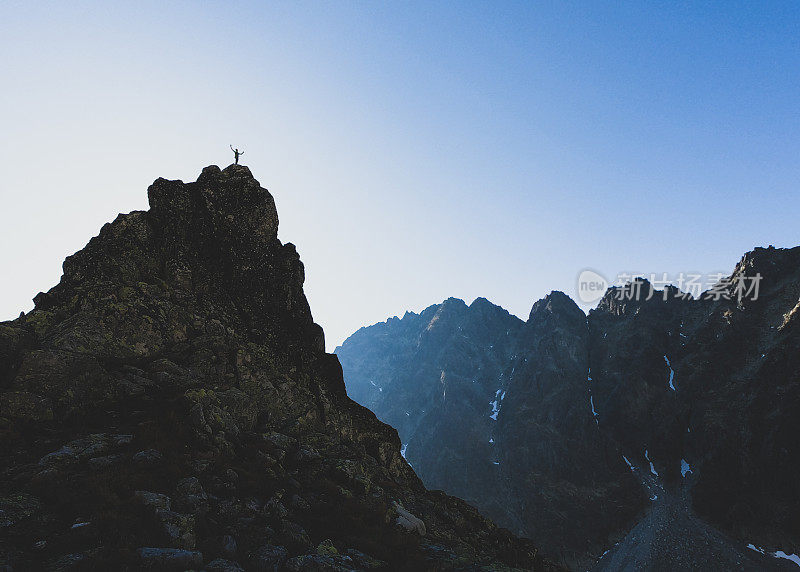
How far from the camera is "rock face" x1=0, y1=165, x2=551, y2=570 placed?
1055cm

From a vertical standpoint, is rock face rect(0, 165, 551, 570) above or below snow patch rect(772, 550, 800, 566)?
above

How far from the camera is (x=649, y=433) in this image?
146750 millimetres

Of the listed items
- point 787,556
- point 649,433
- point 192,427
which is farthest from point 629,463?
point 192,427

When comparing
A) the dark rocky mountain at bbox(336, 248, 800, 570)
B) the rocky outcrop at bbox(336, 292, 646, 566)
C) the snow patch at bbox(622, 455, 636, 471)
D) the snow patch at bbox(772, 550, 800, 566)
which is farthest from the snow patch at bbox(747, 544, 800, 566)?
the snow patch at bbox(622, 455, 636, 471)

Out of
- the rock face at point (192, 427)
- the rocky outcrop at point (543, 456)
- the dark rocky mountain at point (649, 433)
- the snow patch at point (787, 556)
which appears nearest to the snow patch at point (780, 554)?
the snow patch at point (787, 556)

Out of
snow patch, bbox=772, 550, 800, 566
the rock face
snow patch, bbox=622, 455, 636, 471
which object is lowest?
snow patch, bbox=772, 550, 800, 566

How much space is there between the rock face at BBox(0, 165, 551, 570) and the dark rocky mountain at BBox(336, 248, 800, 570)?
113m

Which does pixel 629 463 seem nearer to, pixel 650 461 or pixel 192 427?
pixel 650 461

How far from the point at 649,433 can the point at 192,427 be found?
578 ft

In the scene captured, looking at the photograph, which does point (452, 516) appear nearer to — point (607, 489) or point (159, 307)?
point (159, 307)

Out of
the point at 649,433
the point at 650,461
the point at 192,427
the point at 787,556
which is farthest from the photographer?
the point at 649,433

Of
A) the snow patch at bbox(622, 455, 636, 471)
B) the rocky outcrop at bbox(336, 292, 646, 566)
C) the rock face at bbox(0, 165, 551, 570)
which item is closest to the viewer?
the rock face at bbox(0, 165, 551, 570)

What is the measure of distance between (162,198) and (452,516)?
33143 millimetres

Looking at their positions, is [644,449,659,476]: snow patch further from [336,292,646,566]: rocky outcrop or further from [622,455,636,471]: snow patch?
[336,292,646,566]: rocky outcrop
